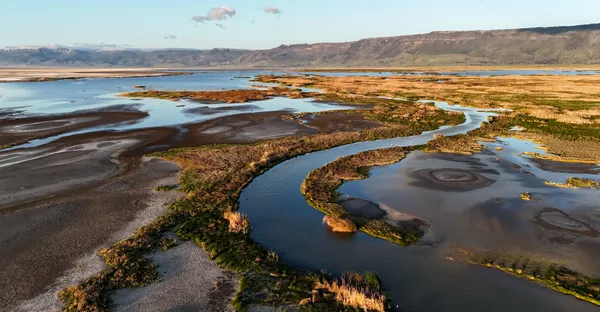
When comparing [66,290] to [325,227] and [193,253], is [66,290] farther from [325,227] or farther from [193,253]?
[325,227]

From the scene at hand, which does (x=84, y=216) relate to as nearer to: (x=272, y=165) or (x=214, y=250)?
(x=214, y=250)

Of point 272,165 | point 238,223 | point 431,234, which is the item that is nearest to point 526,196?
point 431,234

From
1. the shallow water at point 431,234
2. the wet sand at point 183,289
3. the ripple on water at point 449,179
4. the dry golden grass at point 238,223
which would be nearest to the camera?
the wet sand at point 183,289

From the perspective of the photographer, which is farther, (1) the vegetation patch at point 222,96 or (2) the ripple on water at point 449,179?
(1) the vegetation patch at point 222,96

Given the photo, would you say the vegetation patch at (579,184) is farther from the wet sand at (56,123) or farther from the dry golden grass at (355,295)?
the wet sand at (56,123)

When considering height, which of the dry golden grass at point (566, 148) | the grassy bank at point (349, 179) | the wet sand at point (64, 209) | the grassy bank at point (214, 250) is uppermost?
the dry golden grass at point (566, 148)

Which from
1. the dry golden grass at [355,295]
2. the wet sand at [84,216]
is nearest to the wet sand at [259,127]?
the wet sand at [84,216]

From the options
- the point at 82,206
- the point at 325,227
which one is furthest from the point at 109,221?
the point at 325,227
